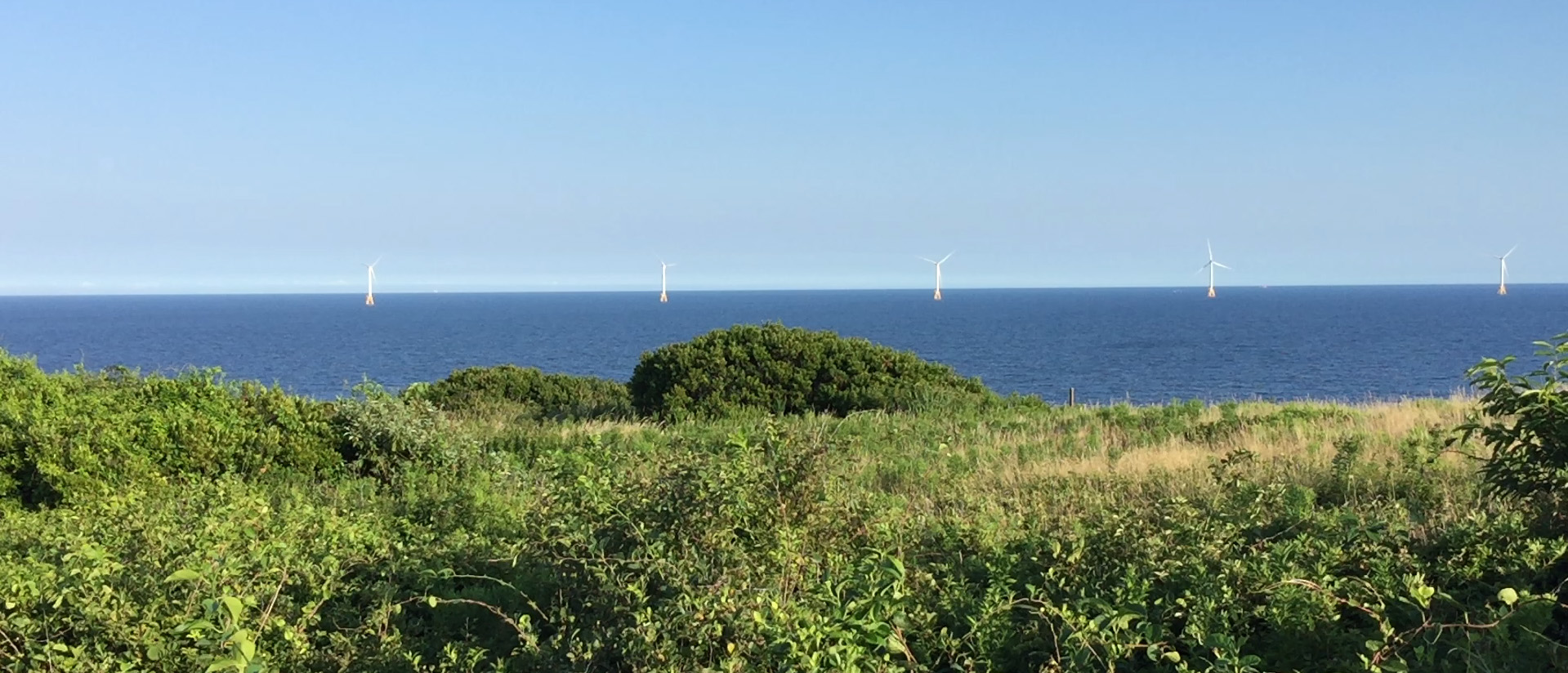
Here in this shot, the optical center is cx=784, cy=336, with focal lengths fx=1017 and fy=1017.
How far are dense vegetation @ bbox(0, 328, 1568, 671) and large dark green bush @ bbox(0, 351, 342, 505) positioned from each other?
6.83 feet

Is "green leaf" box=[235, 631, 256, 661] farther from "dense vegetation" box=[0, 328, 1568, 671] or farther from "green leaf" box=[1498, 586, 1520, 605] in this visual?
"green leaf" box=[1498, 586, 1520, 605]

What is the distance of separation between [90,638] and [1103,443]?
30.8 ft

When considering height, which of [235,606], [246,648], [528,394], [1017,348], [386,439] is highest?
[235,606]

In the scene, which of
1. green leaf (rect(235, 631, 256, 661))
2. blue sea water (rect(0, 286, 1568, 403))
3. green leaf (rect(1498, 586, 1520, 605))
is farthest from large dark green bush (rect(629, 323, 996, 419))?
green leaf (rect(235, 631, 256, 661))

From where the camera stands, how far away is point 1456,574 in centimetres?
493

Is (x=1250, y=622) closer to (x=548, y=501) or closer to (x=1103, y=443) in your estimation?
(x=548, y=501)

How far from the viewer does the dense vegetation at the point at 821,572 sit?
4.28m

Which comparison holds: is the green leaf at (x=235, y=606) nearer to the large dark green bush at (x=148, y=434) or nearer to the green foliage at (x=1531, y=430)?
the large dark green bush at (x=148, y=434)

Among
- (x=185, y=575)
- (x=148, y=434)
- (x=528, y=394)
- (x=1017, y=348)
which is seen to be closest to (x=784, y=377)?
(x=528, y=394)

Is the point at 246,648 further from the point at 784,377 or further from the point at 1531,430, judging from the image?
the point at 784,377

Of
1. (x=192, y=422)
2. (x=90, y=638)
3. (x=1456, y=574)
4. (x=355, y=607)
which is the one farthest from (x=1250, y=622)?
(x=192, y=422)

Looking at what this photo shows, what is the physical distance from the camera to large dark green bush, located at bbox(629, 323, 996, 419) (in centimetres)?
1903

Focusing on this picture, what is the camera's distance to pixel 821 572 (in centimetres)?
481

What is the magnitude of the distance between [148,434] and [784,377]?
11.5m
